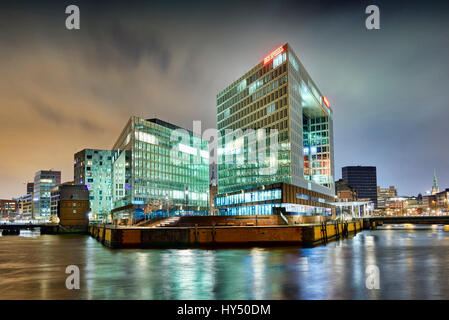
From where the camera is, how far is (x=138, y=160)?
137000 mm

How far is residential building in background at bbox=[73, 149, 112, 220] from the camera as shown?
604 feet

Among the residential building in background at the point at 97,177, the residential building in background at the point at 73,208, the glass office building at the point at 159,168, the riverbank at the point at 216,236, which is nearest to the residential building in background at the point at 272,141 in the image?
the glass office building at the point at 159,168

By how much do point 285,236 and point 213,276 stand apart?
74.5 ft

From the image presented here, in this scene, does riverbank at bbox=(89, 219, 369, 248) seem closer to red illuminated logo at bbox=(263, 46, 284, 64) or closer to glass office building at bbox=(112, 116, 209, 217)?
red illuminated logo at bbox=(263, 46, 284, 64)

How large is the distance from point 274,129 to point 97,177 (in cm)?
11355

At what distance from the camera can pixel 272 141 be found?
105 m

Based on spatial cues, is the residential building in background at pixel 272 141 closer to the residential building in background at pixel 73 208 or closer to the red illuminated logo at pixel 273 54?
the red illuminated logo at pixel 273 54

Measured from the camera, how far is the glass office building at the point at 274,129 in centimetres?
10212

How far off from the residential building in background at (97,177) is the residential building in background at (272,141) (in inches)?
3087

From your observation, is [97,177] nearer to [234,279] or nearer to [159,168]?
[159,168]

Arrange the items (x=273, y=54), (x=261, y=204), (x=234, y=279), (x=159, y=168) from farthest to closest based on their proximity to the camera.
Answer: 1. (x=159, y=168)
2. (x=273, y=54)
3. (x=261, y=204)
4. (x=234, y=279)

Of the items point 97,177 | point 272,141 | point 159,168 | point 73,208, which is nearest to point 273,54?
point 272,141
